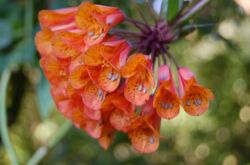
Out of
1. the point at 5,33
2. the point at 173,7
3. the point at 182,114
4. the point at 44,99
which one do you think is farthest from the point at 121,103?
the point at 182,114

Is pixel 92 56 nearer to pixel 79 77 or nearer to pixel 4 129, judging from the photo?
pixel 79 77

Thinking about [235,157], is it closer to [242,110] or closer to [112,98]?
[242,110]

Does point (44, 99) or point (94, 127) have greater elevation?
point (94, 127)

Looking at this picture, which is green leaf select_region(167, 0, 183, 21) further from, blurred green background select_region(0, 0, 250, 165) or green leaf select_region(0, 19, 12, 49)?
green leaf select_region(0, 19, 12, 49)

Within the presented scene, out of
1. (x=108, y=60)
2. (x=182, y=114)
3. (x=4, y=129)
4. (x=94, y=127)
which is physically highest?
(x=108, y=60)

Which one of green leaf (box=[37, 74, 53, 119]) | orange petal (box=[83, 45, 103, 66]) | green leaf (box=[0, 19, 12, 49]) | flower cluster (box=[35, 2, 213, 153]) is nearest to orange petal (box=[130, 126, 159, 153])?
flower cluster (box=[35, 2, 213, 153])

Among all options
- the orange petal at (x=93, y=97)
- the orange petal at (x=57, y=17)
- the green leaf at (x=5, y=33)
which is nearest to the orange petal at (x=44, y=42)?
the orange petal at (x=57, y=17)
